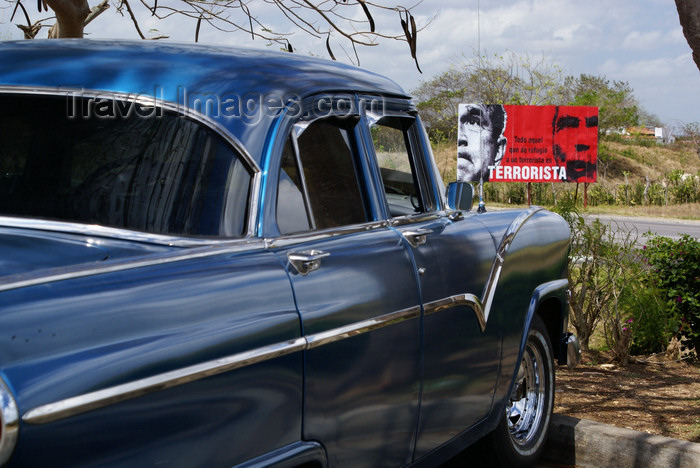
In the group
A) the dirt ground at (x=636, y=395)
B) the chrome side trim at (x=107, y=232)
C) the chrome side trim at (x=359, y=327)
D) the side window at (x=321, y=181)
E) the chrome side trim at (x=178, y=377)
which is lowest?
the dirt ground at (x=636, y=395)

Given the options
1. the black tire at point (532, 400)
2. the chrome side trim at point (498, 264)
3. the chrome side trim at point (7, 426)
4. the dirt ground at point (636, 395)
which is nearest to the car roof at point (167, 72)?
the chrome side trim at point (498, 264)

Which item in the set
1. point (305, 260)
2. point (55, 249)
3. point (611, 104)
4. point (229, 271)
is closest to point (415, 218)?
point (305, 260)

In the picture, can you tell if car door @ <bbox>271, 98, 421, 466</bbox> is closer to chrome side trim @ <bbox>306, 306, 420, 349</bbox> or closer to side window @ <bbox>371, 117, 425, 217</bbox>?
chrome side trim @ <bbox>306, 306, 420, 349</bbox>

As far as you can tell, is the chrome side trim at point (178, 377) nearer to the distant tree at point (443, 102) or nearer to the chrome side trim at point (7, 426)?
the chrome side trim at point (7, 426)

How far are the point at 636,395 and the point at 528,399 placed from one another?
1578 millimetres

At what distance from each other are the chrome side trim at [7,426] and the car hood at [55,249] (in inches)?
24.9

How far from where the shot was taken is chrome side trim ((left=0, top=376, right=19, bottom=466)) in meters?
1.40

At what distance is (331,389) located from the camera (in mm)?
2250

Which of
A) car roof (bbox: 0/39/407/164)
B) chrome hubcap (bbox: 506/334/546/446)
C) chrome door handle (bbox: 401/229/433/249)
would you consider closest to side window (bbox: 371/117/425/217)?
chrome door handle (bbox: 401/229/433/249)

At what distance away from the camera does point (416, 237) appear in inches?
113

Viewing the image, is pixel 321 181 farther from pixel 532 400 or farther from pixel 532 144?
pixel 532 144

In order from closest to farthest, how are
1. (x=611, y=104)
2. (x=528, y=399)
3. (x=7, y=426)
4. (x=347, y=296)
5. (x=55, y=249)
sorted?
(x=7, y=426) → (x=55, y=249) → (x=347, y=296) → (x=528, y=399) → (x=611, y=104)

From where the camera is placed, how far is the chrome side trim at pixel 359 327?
219 cm

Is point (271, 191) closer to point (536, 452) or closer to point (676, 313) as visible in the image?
point (536, 452)
